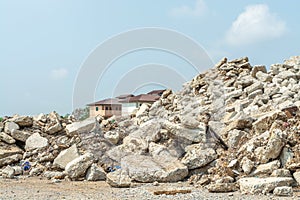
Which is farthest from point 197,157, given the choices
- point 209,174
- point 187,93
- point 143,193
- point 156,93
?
point 156,93

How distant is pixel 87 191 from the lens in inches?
317

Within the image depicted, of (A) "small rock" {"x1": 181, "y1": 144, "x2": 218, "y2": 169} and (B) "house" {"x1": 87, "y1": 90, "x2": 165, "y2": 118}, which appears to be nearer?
(A) "small rock" {"x1": 181, "y1": 144, "x2": 218, "y2": 169}

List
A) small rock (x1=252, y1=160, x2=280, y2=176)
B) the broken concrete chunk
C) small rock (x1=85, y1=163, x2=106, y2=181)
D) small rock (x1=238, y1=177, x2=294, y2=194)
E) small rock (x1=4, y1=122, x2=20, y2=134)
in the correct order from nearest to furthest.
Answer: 1. small rock (x1=238, y1=177, x2=294, y2=194)
2. small rock (x1=252, y1=160, x2=280, y2=176)
3. the broken concrete chunk
4. small rock (x1=85, y1=163, x2=106, y2=181)
5. small rock (x1=4, y1=122, x2=20, y2=134)

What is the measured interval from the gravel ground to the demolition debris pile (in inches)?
10.9

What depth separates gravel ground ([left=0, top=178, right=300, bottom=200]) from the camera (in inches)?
286

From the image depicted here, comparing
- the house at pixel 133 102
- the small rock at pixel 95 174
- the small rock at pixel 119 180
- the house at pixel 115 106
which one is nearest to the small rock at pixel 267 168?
the small rock at pixel 119 180

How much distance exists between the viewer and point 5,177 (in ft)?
33.8

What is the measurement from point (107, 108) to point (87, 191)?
11189mm

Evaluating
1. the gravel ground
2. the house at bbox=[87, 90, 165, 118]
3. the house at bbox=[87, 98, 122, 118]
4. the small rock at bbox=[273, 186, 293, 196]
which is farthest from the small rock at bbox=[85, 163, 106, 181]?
the house at bbox=[87, 98, 122, 118]

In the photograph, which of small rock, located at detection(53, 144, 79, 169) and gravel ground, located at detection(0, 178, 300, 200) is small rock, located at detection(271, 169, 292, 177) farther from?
small rock, located at detection(53, 144, 79, 169)

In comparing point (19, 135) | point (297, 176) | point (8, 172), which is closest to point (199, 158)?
point (297, 176)

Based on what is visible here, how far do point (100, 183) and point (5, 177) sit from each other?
3039mm

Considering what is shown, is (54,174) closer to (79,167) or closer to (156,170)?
(79,167)

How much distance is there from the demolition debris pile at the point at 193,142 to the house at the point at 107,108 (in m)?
3.35
